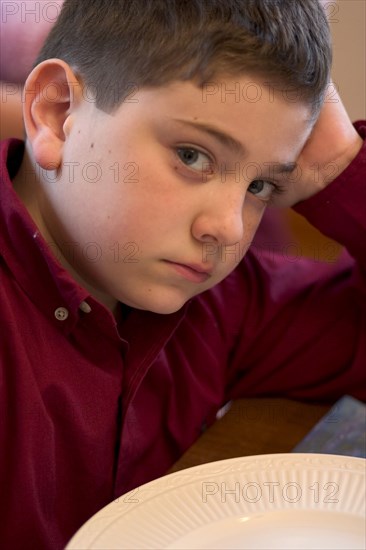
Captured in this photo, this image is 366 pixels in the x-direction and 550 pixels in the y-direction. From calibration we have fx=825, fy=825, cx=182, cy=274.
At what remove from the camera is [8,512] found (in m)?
0.75

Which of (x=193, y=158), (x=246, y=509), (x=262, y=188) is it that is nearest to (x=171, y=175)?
(x=193, y=158)

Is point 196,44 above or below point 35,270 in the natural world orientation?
above

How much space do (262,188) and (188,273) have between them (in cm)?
12

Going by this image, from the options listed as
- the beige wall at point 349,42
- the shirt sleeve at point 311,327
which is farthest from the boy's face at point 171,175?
the beige wall at point 349,42

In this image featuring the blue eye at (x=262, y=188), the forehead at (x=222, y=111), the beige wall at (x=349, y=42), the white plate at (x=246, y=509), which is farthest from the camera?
the beige wall at (x=349, y=42)

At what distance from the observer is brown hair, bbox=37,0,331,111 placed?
2.31ft

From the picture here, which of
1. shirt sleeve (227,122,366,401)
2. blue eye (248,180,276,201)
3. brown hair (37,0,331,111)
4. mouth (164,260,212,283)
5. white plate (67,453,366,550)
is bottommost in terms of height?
shirt sleeve (227,122,366,401)

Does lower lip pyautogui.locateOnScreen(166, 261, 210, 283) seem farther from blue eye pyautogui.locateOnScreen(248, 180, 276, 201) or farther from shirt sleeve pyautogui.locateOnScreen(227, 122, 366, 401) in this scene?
shirt sleeve pyautogui.locateOnScreen(227, 122, 366, 401)

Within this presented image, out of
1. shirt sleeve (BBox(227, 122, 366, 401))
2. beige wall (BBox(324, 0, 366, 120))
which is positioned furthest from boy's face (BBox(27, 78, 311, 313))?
beige wall (BBox(324, 0, 366, 120))

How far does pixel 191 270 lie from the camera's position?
2.53ft

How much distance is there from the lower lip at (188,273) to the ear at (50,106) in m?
0.15

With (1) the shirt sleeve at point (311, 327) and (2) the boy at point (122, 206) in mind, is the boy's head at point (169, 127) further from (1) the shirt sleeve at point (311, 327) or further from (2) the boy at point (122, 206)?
(1) the shirt sleeve at point (311, 327)

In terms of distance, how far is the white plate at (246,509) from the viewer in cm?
54

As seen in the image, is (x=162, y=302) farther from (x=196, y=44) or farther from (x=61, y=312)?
(x=196, y=44)
